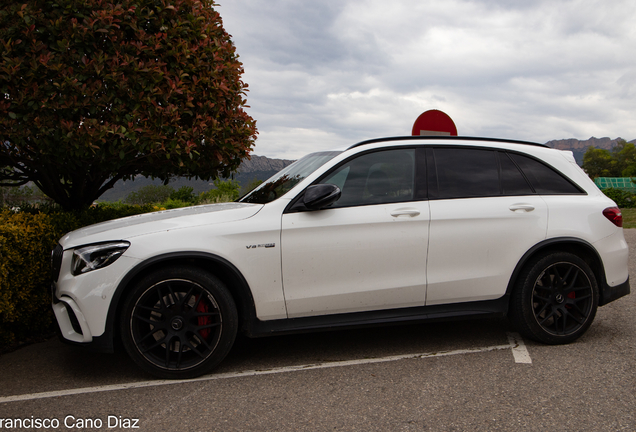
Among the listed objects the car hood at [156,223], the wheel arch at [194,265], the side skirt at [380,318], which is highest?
the car hood at [156,223]

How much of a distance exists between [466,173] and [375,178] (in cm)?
85

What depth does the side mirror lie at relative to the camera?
3.67 metres

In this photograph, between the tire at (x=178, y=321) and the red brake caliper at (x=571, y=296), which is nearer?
the tire at (x=178, y=321)

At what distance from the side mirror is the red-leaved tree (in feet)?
7.04

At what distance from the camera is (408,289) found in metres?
3.95

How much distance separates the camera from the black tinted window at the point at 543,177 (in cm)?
439

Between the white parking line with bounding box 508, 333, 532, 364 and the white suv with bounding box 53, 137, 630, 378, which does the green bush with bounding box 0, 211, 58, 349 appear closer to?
the white suv with bounding box 53, 137, 630, 378

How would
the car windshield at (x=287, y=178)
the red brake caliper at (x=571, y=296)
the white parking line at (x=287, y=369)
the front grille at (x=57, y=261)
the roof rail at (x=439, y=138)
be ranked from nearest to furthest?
the white parking line at (x=287, y=369), the front grille at (x=57, y=261), the car windshield at (x=287, y=178), the roof rail at (x=439, y=138), the red brake caliper at (x=571, y=296)

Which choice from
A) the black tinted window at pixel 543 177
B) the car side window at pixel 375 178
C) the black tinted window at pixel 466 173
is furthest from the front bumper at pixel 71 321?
the black tinted window at pixel 543 177

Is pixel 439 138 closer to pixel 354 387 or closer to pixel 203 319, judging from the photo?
pixel 354 387

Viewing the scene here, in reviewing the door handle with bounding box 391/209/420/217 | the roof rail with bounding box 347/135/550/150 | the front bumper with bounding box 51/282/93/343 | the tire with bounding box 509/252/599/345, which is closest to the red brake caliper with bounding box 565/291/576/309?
the tire with bounding box 509/252/599/345

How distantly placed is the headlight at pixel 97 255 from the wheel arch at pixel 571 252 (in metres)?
3.16

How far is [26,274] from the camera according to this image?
174 inches

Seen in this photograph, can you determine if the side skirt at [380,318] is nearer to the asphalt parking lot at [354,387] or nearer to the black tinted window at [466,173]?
the asphalt parking lot at [354,387]
